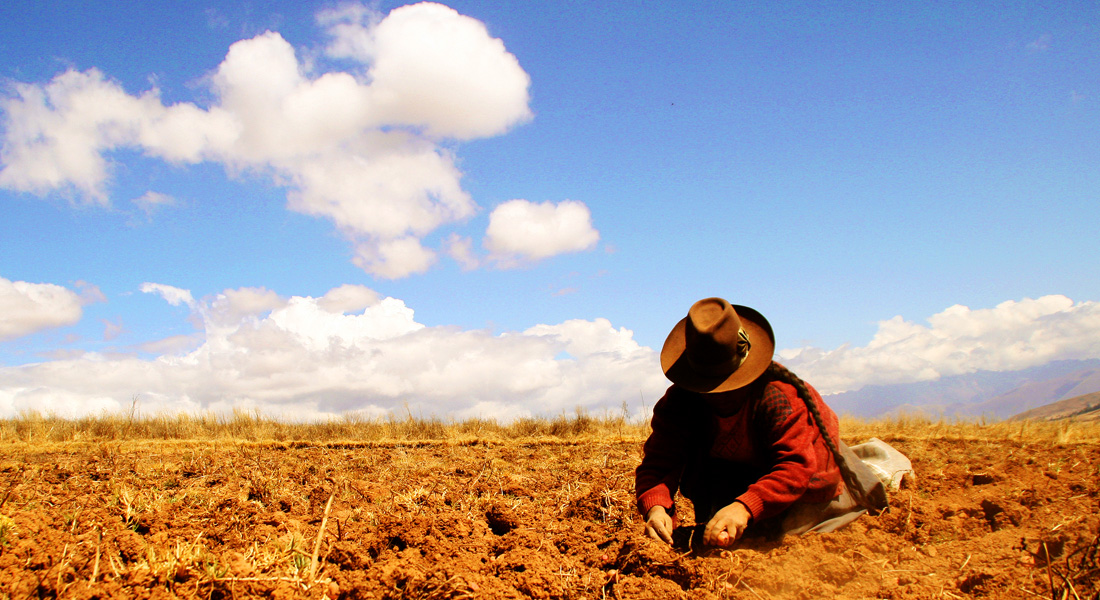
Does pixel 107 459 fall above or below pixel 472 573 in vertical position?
above

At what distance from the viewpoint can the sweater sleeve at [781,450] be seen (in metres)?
3.04

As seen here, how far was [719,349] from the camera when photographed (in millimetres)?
3033

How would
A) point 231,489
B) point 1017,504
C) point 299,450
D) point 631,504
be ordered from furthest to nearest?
point 299,450, point 231,489, point 631,504, point 1017,504

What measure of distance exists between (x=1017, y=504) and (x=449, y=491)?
152 inches

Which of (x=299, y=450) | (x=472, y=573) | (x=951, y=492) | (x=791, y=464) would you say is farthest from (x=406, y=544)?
(x=299, y=450)

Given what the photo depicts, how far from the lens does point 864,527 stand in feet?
11.2

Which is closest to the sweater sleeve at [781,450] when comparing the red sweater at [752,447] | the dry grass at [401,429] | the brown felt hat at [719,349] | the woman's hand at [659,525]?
the red sweater at [752,447]

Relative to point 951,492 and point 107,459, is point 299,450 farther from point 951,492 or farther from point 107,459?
point 951,492

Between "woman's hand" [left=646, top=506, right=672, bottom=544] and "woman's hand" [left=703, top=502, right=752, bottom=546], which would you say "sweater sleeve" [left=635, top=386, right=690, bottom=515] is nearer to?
"woman's hand" [left=646, top=506, right=672, bottom=544]

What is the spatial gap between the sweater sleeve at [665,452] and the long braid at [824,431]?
22.8 inches

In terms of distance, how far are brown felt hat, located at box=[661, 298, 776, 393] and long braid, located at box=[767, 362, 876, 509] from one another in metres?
0.22

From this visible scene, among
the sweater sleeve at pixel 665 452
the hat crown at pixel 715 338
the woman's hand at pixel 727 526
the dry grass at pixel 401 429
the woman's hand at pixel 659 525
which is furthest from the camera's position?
the dry grass at pixel 401 429

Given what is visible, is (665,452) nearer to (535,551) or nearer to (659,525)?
(659,525)

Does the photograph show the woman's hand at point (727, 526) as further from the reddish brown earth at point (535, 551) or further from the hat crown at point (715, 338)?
the hat crown at point (715, 338)
